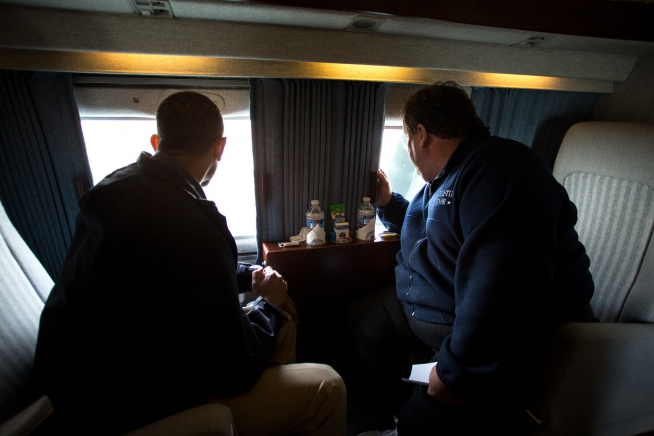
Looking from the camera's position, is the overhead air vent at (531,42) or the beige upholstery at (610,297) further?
the overhead air vent at (531,42)

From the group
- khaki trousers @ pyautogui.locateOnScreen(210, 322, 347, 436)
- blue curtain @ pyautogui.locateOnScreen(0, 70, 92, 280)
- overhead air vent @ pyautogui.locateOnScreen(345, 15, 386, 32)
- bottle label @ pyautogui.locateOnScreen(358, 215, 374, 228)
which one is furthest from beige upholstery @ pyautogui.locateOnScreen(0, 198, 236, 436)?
overhead air vent @ pyautogui.locateOnScreen(345, 15, 386, 32)

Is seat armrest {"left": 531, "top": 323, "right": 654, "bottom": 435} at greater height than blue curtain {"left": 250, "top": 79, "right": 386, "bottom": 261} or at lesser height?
lesser

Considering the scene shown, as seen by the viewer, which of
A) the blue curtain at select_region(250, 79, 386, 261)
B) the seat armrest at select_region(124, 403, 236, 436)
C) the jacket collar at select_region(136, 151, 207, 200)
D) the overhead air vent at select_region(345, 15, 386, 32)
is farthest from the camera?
the blue curtain at select_region(250, 79, 386, 261)

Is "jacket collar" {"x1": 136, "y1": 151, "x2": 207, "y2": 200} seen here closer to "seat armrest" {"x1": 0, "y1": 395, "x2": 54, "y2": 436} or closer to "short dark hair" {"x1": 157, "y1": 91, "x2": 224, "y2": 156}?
"short dark hair" {"x1": 157, "y1": 91, "x2": 224, "y2": 156}

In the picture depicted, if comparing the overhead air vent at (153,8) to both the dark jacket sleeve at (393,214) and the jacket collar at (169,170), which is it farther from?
the dark jacket sleeve at (393,214)

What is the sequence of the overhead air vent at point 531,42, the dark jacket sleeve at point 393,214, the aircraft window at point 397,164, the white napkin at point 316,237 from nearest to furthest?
the overhead air vent at point 531,42 → the white napkin at point 316,237 → the dark jacket sleeve at point 393,214 → the aircraft window at point 397,164

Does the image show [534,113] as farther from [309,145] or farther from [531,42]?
[309,145]

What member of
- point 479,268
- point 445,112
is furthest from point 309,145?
point 479,268

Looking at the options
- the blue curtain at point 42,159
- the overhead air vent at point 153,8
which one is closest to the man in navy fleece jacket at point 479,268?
the overhead air vent at point 153,8

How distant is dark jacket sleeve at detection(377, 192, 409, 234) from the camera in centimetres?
195

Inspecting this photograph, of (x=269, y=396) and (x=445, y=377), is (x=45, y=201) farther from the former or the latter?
(x=445, y=377)

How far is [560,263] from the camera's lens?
4.17 feet

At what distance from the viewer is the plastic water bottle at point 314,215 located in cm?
181

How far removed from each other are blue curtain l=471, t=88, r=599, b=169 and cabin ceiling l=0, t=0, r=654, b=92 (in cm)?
29
